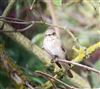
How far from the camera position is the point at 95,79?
6.79 feet

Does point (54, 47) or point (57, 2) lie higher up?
point (57, 2)

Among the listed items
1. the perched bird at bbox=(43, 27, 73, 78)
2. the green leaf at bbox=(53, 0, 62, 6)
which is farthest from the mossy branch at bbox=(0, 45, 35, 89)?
the green leaf at bbox=(53, 0, 62, 6)

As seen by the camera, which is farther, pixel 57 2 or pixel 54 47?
pixel 54 47

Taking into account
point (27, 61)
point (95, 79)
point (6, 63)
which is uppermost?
point (6, 63)

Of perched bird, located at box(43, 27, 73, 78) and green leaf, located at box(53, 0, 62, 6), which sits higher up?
green leaf, located at box(53, 0, 62, 6)

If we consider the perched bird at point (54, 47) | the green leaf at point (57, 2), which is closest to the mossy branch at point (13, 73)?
the perched bird at point (54, 47)

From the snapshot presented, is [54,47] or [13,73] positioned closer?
[13,73]

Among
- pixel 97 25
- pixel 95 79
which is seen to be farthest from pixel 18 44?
pixel 97 25

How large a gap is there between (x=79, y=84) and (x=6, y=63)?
49cm

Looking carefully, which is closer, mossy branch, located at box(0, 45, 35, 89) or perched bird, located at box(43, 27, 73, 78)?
mossy branch, located at box(0, 45, 35, 89)

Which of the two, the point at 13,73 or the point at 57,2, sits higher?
the point at 57,2

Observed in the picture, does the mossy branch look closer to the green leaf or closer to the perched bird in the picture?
the perched bird

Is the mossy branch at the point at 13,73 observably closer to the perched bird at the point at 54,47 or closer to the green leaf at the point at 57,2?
the perched bird at the point at 54,47

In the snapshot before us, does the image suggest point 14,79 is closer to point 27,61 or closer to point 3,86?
point 3,86
